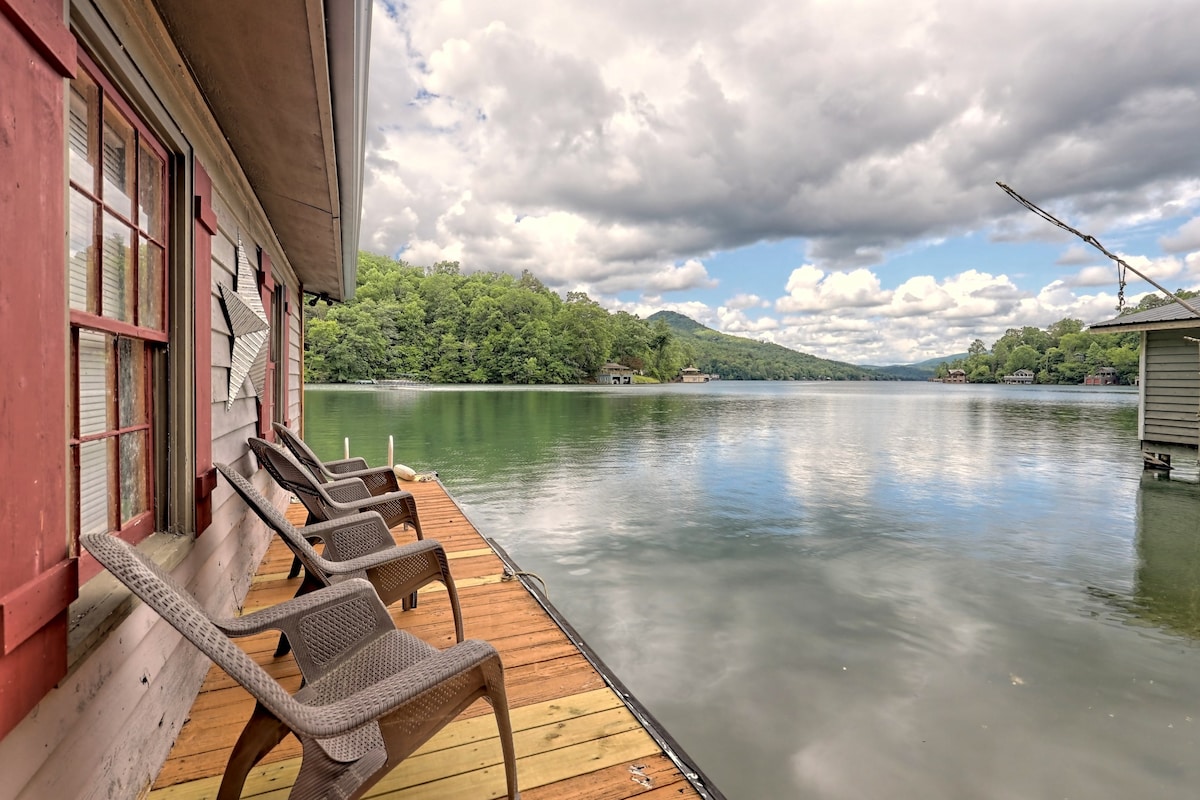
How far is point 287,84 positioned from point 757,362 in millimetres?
145936

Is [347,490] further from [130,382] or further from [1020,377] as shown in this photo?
[1020,377]

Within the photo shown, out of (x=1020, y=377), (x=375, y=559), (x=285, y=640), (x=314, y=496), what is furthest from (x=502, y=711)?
(x=1020, y=377)

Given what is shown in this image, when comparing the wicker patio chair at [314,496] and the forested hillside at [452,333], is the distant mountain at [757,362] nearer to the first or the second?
the forested hillside at [452,333]

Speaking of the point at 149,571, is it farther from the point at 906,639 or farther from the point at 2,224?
the point at 906,639

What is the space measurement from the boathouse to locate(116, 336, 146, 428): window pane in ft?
0.03

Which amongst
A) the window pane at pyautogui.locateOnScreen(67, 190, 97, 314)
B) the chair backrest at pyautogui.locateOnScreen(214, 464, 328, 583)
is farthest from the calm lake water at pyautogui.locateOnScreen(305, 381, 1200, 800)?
the window pane at pyautogui.locateOnScreen(67, 190, 97, 314)

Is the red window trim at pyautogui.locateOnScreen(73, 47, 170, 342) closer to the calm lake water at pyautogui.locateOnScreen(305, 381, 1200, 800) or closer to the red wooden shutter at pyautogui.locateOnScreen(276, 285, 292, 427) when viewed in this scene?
the calm lake water at pyautogui.locateOnScreen(305, 381, 1200, 800)

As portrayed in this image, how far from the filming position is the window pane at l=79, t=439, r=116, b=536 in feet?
4.65

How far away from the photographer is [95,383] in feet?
4.92

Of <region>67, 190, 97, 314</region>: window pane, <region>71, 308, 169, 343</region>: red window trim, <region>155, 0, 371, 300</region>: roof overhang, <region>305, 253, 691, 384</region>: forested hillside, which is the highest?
<region>305, 253, 691, 384</region>: forested hillside

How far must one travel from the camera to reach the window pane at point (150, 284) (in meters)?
1.81

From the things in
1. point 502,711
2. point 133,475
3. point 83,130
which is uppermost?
point 83,130

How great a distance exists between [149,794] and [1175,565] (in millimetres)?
8952

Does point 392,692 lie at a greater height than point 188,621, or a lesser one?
lesser
